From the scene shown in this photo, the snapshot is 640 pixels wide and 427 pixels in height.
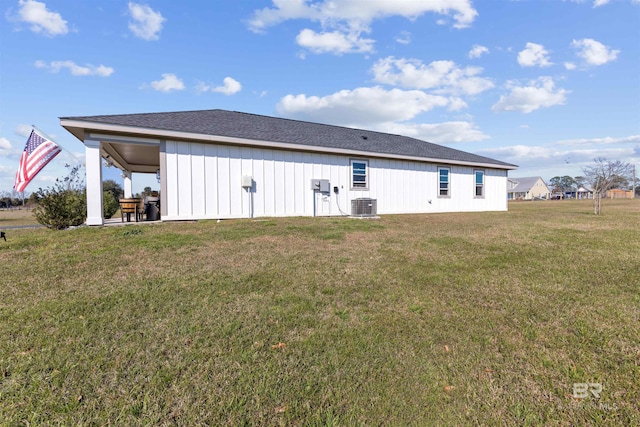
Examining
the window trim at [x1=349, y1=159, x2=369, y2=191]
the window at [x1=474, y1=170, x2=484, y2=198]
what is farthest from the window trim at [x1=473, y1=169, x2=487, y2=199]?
the window trim at [x1=349, y1=159, x2=369, y2=191]

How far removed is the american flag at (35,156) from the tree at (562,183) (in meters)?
95.4

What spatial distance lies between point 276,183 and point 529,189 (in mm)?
75303

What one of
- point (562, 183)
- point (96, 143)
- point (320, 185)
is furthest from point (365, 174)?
point (562, 183)

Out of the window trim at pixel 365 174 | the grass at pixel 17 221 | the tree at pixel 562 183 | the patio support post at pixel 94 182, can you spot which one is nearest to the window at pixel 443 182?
the window trim at pixel 365 174

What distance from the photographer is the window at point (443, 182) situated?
14.8 metres

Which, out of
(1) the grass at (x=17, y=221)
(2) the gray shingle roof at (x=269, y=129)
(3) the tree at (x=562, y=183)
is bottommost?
(1) the grass at (x=17, y=221)

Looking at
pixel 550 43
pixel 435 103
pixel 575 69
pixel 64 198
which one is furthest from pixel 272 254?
pixel 435 103

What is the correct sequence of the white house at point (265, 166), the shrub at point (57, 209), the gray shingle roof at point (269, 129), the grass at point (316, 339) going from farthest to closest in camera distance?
the gray shingle roof at point (269, 129) < the white house at point (265, 166) < the shrub at point (57, 209) < the grass at point (316, 339)

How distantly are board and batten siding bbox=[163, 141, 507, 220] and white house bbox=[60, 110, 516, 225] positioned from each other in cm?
3

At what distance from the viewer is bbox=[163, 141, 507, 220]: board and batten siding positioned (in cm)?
919

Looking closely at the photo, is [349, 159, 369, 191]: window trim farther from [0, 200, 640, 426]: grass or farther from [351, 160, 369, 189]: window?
[0, 200, 640, 426]: grass

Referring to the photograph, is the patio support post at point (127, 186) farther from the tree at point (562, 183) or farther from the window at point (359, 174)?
the tree at point (562, 183)

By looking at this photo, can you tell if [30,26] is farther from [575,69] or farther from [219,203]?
[575,69]

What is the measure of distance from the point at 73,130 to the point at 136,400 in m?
9.01
